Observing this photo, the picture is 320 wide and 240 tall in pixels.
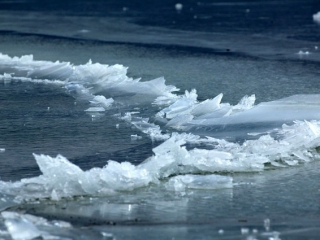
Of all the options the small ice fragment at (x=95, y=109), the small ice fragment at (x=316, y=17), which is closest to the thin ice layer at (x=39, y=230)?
the small ice fragment at (x=95, y=109)

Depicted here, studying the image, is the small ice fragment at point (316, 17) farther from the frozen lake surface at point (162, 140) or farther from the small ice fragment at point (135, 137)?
the small ice fragment at point (135, 137)

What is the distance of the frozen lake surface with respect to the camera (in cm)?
380

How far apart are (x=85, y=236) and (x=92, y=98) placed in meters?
3.61

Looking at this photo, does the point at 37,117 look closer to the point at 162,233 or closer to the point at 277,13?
the point at 162,233

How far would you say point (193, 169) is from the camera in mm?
4594

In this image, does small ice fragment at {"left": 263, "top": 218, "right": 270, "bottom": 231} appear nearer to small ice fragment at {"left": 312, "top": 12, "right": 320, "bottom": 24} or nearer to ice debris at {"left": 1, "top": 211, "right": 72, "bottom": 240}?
ice debris at {"left": 1, "top": 211, "right": 72, "bottom": 240}

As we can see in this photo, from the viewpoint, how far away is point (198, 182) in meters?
4.33

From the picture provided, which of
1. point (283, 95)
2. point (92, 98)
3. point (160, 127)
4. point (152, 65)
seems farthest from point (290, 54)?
point (160, 127)

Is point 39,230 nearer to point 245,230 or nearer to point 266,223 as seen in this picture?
point 245,230

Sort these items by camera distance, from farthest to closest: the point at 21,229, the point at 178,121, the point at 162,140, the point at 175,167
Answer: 1. the point at 178,121
2. the point at 162,140
3. the point at 175,167
4. the point at 21,229

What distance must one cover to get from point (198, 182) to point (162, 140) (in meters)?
1.09

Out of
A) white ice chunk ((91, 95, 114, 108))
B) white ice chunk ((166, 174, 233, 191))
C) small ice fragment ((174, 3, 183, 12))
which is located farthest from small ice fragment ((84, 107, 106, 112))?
small ice fragment ((174, 3, 183, 12))

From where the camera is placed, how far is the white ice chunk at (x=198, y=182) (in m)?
4.31

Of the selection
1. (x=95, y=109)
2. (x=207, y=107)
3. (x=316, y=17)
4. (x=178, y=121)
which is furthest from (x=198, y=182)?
(x=316, y=17)
